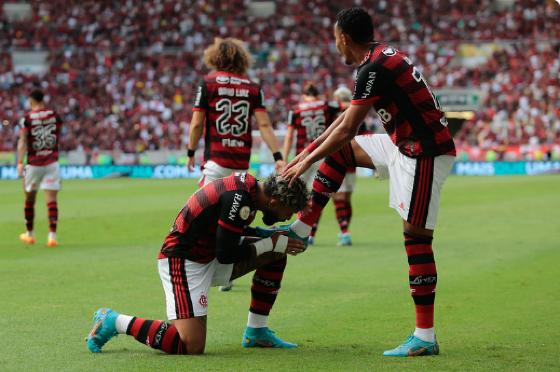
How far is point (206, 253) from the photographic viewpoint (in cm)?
632

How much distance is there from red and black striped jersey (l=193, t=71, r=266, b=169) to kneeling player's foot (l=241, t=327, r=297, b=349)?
347 cm

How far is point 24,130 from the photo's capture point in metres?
14.4

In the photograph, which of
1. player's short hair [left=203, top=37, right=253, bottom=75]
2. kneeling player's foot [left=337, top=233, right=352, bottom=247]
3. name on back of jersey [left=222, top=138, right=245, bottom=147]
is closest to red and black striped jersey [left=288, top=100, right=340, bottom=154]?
kneeling player's foot [left=337, top=233, right=352, bottom=247]

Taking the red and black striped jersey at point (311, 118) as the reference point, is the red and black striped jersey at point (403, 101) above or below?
above

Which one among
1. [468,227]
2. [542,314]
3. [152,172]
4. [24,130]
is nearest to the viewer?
[542,314]

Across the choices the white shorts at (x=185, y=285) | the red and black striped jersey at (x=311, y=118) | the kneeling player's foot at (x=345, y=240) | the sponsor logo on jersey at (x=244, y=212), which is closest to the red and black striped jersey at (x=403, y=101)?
the sponsor logo on jersey at (x=244, y=212)

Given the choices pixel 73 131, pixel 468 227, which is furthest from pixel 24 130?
pixel 73 131

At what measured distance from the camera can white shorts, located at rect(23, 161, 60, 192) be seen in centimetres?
1453

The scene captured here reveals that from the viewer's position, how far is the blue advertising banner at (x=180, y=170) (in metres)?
35.9

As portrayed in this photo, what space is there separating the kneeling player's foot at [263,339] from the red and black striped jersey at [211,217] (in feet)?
2.16

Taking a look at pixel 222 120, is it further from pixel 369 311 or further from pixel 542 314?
pixel 542 314

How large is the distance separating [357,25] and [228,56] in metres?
3.65

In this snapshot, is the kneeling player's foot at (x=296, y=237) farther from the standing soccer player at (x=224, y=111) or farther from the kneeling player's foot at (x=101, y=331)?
the standing soccer player at (x=224, y=111)

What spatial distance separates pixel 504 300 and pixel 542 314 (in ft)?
2.75
